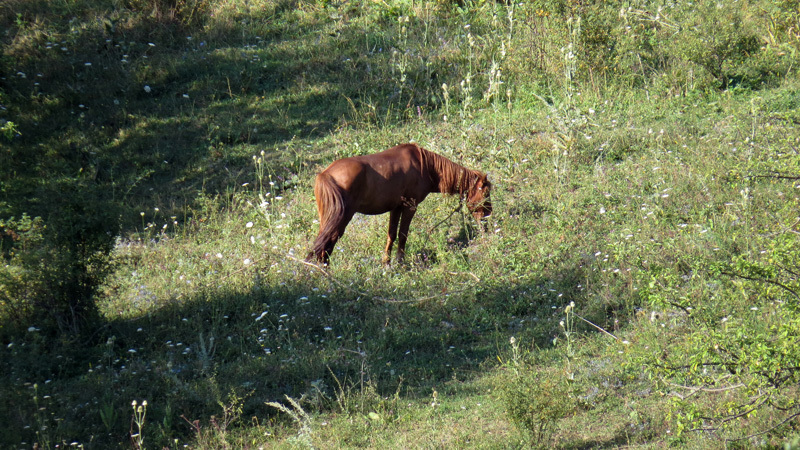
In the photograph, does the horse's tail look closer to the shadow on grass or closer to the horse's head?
the shadow on grass

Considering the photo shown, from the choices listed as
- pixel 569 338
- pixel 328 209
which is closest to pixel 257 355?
pixel 328 209

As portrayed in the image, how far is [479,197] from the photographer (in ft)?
28.9

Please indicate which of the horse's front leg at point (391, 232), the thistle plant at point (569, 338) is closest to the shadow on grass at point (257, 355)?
the thistle plant at point (569, 338)

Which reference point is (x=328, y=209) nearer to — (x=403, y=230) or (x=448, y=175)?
(x=403, y=230)

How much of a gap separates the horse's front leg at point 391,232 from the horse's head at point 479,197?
983 millimetres

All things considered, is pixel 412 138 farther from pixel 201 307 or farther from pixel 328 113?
pixel 201 307

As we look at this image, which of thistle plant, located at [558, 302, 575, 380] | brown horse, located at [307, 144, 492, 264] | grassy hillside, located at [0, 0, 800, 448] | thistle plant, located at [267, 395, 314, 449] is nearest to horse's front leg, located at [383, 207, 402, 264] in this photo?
brown horse, located at [307, 144, 492, 264]

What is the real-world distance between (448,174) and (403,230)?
952 millimetres

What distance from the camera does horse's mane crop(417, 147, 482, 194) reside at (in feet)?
28.7

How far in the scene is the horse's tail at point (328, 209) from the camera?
7828 mm

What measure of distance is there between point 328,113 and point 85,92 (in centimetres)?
458

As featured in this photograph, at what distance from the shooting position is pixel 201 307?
7504 mm

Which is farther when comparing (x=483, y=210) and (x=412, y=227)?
(x=412, y=227)

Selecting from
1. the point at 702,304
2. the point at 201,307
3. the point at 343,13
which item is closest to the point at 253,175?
the point at 201,307
